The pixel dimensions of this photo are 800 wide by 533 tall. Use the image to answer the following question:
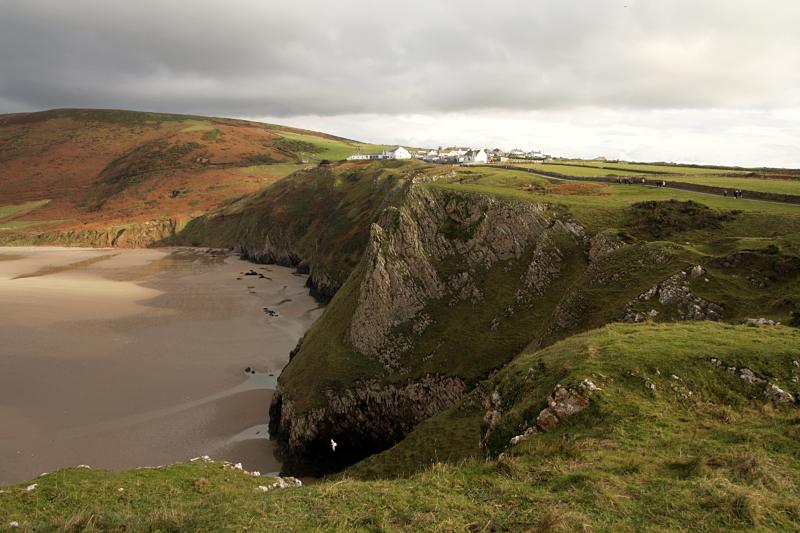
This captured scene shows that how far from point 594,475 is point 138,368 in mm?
54535

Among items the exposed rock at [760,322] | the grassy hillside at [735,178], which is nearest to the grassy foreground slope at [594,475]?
the exposed rock at [760,322]

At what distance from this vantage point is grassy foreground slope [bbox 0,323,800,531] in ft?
35.1

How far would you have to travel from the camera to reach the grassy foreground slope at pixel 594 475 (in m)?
10.7

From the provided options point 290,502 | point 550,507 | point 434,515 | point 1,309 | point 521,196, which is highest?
point 521,196

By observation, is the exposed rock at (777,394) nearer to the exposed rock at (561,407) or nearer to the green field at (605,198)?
the exposed rock at (561,407)

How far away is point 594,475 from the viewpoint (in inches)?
482

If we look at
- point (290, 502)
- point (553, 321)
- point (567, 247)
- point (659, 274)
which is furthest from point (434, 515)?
point (567, 247)

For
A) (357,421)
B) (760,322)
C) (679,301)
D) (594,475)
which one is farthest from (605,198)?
(594,475)

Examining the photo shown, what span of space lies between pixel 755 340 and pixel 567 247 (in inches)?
918

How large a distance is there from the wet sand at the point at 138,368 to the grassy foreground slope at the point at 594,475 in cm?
2073

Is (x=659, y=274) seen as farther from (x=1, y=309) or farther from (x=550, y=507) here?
(x=1, y=309)

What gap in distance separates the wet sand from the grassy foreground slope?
20.7 metres

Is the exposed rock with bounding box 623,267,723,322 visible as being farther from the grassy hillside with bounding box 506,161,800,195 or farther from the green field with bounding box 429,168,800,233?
the grassy hillside with bounding box 506,161,800,195

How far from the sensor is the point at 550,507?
1083 centimetres
